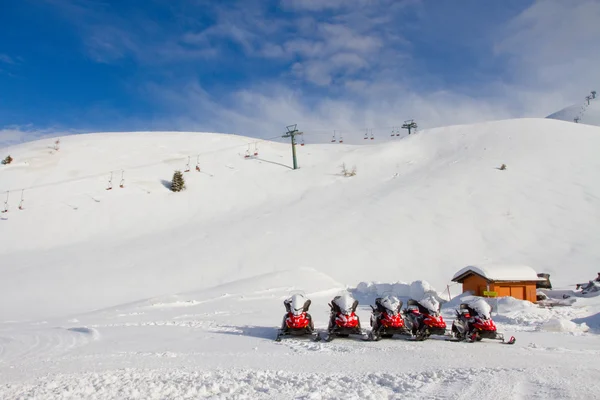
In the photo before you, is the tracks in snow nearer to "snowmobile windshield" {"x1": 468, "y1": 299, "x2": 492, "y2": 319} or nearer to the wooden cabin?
"snowmobile windshield" {"x1": 468, "y1": 299, "x2": 492, "y2": 319}

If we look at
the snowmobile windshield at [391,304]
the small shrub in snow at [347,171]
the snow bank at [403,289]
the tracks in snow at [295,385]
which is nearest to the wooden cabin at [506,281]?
the snow bank at [403,289]

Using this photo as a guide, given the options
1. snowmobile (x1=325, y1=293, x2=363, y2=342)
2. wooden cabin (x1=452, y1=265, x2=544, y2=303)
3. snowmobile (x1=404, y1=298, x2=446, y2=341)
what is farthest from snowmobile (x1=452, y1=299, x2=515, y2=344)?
wooden cabin (x1=452, y1=265, x2=544, y2=303)

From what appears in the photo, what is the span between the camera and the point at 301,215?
3569cm

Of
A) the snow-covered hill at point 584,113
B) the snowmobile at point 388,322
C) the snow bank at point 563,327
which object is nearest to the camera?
the snowmobile at point 388,322

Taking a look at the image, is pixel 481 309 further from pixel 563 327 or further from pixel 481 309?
pixel 563 327

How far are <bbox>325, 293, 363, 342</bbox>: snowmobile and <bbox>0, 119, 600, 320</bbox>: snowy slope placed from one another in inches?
530

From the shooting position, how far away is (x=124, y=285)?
77.6 feet

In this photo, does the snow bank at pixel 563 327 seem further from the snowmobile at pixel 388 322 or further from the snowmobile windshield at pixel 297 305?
the snowmobile windshield at pixel 297 305

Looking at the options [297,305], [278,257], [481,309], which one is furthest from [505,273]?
[297,305]

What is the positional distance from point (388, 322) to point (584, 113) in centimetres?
9689

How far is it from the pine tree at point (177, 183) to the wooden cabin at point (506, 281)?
2841 cm

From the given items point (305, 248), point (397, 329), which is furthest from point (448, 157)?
point (397, 329)

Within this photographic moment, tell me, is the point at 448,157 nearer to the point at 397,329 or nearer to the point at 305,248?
the point at 305,248

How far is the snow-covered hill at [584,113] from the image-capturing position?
85688 millimetres
